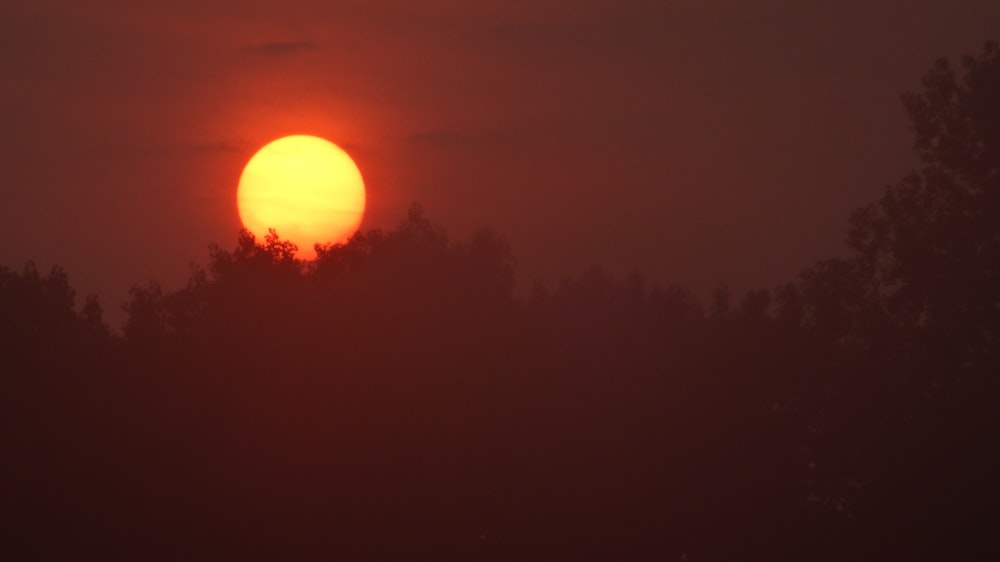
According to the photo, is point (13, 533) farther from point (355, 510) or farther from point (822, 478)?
point (822, 478)

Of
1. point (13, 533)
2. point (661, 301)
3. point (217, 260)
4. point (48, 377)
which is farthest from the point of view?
point (661, 301)

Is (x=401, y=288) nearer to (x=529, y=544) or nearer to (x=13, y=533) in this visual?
(x=529, y=544)

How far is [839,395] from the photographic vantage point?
3753 centimetres

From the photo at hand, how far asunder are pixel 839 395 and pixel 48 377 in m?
20.4

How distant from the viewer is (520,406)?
33.4 m

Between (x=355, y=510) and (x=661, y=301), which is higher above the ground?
(x=661, y=301)

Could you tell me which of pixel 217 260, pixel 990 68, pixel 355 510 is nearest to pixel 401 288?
pixel 217 260

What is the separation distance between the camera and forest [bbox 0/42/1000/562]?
29.0 m

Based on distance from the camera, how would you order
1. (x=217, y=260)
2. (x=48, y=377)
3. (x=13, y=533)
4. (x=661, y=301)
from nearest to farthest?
(x=13, y=533)
(x=48, y=377)
(x=217, y=260)
(x=661, y=301)

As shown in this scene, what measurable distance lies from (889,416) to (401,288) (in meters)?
12.9

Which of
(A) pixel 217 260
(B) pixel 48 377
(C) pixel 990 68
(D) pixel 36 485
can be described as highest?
(C) pixel 990 68

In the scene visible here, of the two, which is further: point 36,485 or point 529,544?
point 529,544

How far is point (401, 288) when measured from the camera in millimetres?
34125

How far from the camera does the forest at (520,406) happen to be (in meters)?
29.0
